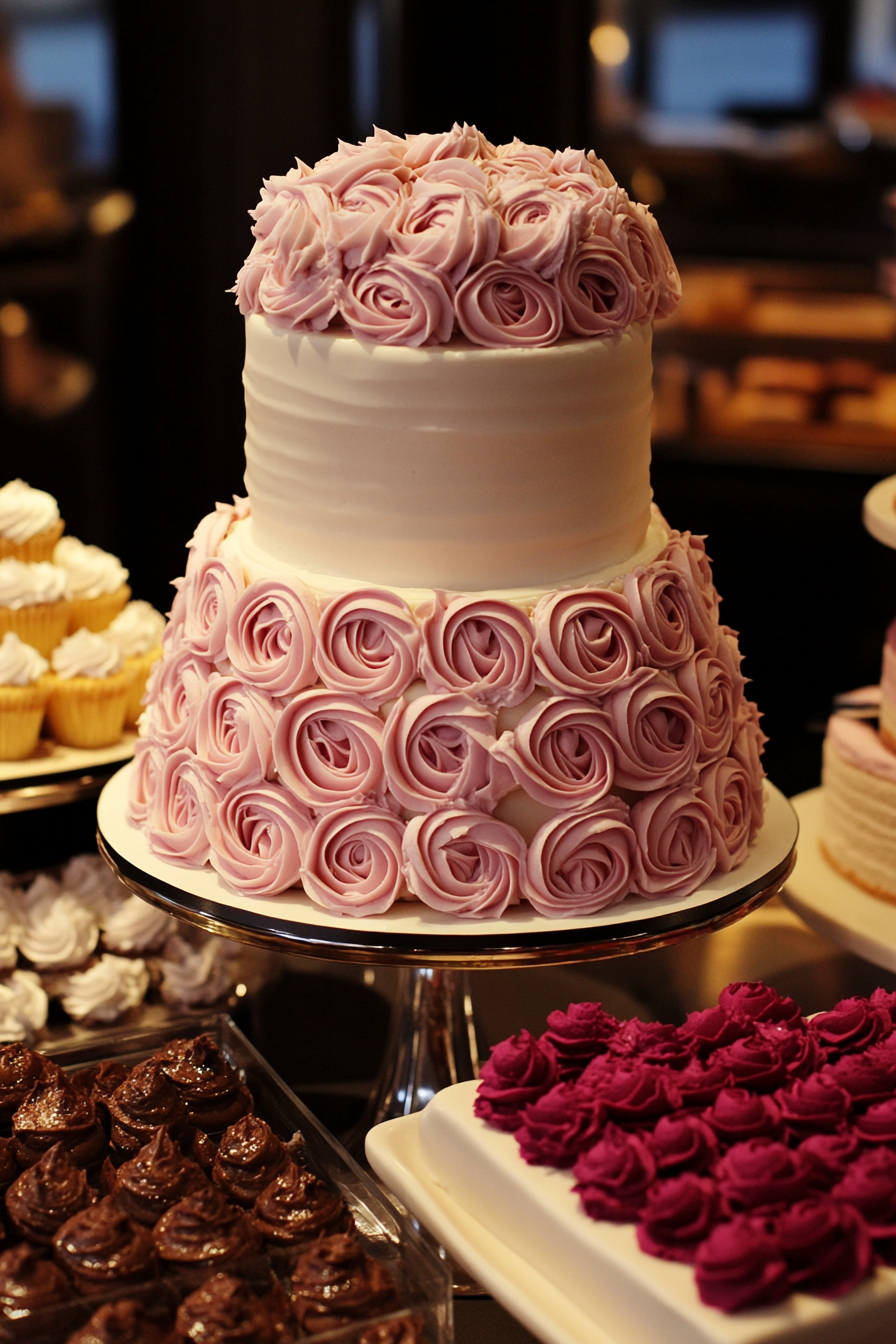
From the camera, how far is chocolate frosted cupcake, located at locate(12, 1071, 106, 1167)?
1734 mm

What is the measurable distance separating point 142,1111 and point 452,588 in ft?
2.15

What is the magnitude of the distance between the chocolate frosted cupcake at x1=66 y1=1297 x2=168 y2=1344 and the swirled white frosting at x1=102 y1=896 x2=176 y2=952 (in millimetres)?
1067

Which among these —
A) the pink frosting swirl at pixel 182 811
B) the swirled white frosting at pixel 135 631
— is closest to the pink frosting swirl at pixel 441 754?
the pink frosting swirl at pixel 182 811

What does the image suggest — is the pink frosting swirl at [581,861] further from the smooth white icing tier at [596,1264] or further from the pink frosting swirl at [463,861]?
the smooth white icing tier at [596,1264]

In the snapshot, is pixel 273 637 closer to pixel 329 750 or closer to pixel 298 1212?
pixel 329 750

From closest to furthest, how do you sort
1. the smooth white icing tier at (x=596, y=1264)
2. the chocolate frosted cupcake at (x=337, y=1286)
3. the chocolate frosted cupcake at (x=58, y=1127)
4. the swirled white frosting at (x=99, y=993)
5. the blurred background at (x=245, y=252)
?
1. the smooth white icing tier at (x=596, y=1264)
2. the chocolate frosted cupcake at (x=337, y=1286)
3. the chocolate frosted cupcake at (x=58, y=1127)
4. the swirled white frosting at (x=99, y=993)
5. the blurred background at (x=245, y=252)

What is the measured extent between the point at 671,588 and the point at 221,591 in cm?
52

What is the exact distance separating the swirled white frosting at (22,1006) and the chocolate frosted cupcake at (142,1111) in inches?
20.9

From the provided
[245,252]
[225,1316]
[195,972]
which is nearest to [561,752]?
[225,1316]

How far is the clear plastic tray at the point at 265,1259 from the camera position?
144cm

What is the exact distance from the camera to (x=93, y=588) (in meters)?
2.60

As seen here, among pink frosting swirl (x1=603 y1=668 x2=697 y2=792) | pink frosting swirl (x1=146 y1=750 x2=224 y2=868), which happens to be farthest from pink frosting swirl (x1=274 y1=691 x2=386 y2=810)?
pink frosting swirl (x1=603 y1=668 x2=697 y2=792)

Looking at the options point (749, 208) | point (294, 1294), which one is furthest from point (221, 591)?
point (749, 208)

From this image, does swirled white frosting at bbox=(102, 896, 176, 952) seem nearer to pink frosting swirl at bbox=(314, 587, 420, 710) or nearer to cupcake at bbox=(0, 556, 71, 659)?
cupcake at bbox=(0, 556, 71, 659)
